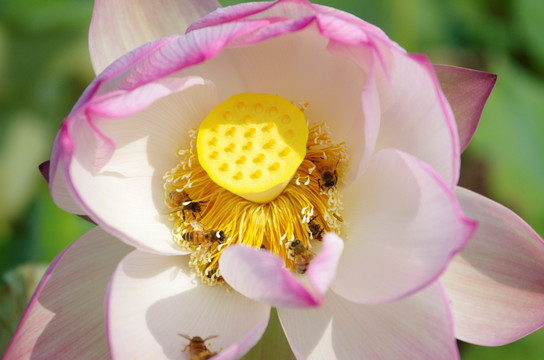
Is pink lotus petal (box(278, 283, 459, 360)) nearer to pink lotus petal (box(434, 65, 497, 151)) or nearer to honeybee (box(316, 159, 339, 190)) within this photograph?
honeybee (box(316, 159, 339, 190))

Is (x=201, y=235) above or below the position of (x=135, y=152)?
below

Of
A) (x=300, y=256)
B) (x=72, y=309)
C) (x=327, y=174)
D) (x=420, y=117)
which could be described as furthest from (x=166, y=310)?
(x=420, y=117)

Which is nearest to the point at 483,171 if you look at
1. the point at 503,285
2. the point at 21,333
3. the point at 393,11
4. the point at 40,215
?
the point at 393,11

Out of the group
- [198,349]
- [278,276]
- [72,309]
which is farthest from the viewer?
[72,309]

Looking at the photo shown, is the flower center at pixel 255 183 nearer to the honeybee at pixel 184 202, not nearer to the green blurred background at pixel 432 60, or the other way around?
the honeybee at pixel 184 202

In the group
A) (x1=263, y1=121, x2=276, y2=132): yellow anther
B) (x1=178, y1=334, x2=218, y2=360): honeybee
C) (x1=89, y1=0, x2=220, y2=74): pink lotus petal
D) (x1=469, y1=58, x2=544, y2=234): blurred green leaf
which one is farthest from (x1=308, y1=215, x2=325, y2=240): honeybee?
(x1=469, y1=58, x2=544, y2=234): blurred green leaf

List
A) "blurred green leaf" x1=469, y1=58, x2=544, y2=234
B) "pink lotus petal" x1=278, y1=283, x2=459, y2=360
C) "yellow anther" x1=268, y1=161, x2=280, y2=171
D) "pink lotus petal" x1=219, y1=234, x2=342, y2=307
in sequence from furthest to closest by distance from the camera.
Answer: "blurred green leaf" x1=469, y1=58, x2=544, y2=234
"yellow anther" x1=268, y1=161, x2=280, y2=171
"pink lotus petal" x1=278, y1=283, x2=459, y2=360
"pink lotus petal" x1=219, y1=234, x2=342, y2=307

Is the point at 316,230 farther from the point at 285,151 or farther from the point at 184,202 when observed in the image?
the point at 184,202
